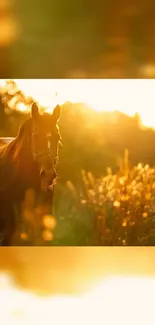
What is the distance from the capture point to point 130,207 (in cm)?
305

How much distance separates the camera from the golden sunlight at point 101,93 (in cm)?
298

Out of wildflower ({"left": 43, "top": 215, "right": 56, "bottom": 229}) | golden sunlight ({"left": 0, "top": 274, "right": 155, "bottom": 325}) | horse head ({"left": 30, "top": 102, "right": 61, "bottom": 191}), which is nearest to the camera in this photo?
golden sunlight ({"left": 0, "top": 274, "right": 155, "bottom": 325})

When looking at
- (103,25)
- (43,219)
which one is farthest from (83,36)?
(43,219)

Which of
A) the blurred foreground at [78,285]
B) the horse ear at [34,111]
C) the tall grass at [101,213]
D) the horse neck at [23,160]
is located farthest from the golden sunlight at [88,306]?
the horse ear at [34,111]

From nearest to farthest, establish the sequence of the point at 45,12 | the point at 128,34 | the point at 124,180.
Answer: the point at 45,12 < the point at 128,34 < the point at 124,180

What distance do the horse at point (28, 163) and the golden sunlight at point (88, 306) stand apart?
69 centimetres

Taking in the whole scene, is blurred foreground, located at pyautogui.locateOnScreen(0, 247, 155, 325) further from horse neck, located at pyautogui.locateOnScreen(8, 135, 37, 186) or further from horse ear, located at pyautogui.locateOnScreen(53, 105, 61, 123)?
horse ear, located at pyautogui.locateOnScreen(53, 105, 61, 123)

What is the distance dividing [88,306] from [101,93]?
1308 mm

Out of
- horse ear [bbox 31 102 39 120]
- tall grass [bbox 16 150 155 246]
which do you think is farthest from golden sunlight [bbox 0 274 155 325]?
horse ear [bbox 31 102 39 120]

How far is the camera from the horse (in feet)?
9.64

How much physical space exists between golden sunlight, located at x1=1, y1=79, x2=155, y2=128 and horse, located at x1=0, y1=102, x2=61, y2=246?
7 cm

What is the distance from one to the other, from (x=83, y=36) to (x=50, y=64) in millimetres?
311

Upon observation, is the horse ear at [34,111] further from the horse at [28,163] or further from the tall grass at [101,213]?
the tall grass at [101,213]

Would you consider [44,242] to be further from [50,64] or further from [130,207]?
[50,64]
